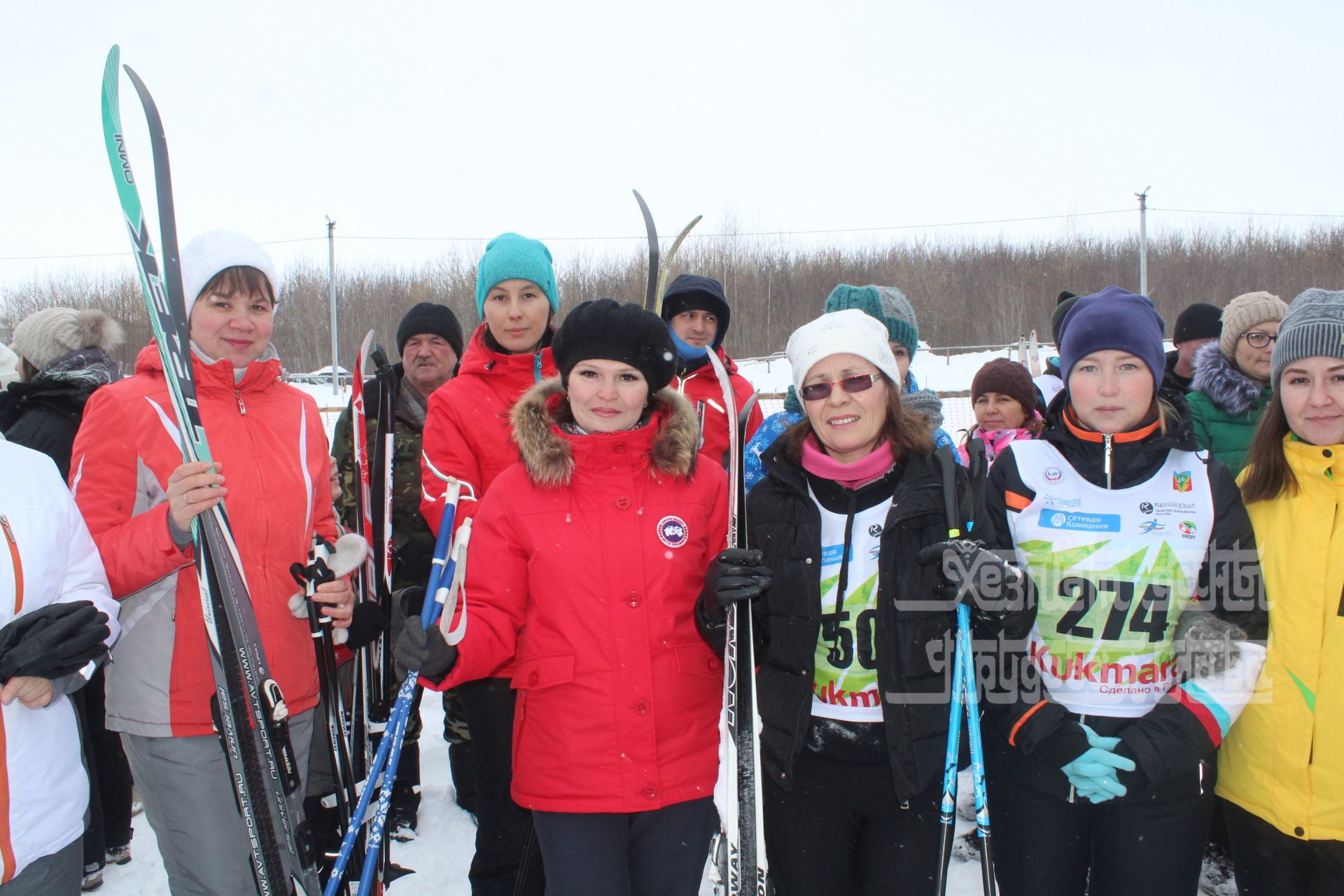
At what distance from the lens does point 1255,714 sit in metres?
1.96

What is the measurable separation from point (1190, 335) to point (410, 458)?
13.2 ft

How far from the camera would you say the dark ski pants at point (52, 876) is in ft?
5.27

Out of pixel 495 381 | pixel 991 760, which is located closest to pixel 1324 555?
pixel 991 760

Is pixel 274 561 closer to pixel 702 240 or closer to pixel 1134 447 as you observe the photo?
pixel 1134 447

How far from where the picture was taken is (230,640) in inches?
79.2

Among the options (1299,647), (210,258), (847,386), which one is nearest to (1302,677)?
(1299,647)

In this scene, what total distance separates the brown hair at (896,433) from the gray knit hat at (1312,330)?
2.96 feet

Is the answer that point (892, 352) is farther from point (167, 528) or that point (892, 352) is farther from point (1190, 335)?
point (1190, 335)

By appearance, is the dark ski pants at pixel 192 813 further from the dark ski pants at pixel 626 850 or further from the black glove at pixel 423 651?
the dark ski pants at pixel 626 850

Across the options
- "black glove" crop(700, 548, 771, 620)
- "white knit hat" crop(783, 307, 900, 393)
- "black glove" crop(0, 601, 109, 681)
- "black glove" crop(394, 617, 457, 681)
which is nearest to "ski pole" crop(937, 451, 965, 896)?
"white knit hat" crop(783, 307, 900, 393)

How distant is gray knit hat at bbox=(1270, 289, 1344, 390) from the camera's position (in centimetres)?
200

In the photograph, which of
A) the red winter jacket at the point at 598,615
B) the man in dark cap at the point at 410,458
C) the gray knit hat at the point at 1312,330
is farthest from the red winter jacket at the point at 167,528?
the gray knit hat at the point at 1312,330

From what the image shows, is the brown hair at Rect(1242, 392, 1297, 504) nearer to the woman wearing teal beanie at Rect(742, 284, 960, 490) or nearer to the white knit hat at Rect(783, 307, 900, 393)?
the woman wearing teal beanie at Rect(742, 284, 960, 490)

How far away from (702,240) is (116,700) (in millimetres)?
31500
